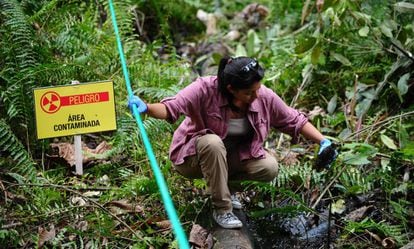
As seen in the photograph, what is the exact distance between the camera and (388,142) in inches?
166

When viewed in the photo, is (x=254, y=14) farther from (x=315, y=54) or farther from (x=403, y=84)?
(x=403, y=84)

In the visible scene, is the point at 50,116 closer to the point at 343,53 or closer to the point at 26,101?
the point at 26,101

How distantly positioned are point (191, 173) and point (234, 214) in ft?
1.23

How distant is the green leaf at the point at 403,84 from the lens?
14.9ft

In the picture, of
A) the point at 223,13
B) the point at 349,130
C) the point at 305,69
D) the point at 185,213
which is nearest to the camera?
the point at 185,213

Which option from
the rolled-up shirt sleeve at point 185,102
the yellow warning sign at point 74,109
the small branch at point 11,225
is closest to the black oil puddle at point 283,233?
the rolled-up shirt sleeve at point 185,102

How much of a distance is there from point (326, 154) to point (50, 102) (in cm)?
171

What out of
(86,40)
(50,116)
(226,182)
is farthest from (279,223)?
(86,40)

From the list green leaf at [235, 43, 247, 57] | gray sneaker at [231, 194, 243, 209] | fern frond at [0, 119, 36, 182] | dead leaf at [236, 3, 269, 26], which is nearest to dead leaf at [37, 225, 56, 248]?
fern frond at [0, 119, 36, 182]

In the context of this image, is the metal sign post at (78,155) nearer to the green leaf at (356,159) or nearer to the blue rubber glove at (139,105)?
the blue rubber glove at (139,105)

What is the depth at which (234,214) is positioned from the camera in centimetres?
361

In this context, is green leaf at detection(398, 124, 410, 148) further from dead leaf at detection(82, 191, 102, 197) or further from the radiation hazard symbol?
the radiation hazard symbol

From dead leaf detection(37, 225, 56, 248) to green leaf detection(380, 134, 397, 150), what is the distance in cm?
238

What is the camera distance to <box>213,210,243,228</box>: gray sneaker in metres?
3.38
